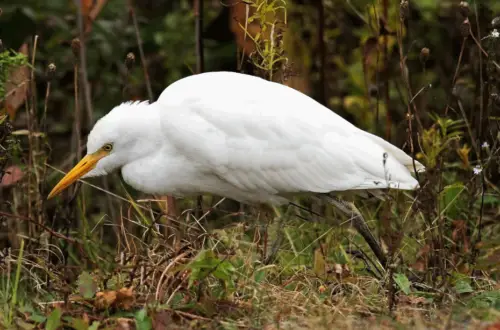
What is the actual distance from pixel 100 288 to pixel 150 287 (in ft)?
0.65

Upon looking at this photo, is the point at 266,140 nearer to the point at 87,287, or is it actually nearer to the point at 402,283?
the point at 402,283

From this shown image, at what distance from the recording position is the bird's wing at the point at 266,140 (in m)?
4.14

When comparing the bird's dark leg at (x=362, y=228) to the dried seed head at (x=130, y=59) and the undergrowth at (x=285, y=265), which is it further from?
the dried seed head at (x=130, y=59)

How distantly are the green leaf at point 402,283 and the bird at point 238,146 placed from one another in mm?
392

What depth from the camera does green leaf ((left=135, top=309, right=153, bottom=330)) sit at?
11.4 feet

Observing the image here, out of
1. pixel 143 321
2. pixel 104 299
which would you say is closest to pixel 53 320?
pixel 104 299

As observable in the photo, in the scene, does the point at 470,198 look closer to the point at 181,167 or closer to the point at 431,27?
the point at 181,167

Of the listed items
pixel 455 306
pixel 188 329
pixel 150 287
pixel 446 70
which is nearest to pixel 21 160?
pixel 150 287

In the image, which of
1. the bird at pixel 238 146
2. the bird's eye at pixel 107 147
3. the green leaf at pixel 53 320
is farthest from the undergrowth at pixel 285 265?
the bird's eye at pixel 107 147

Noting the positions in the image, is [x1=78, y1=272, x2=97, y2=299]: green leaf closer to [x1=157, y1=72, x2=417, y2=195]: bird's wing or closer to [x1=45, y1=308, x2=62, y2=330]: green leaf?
[x1=45, y1=308, x2=62, y2=330]: green leaf

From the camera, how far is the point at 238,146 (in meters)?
4.15

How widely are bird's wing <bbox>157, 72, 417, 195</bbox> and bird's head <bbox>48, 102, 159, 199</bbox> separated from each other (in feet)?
0.32

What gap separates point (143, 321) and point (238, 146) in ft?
3.10

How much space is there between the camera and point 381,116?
270 inches
